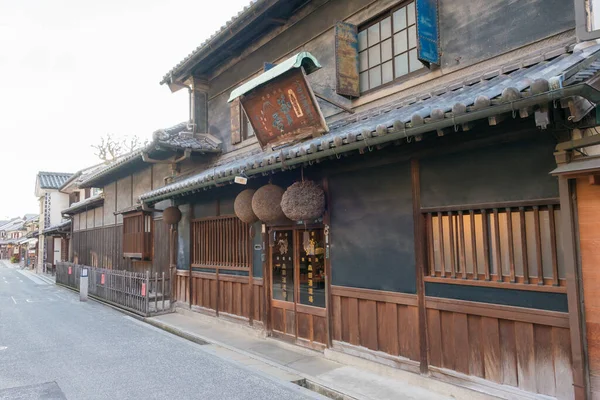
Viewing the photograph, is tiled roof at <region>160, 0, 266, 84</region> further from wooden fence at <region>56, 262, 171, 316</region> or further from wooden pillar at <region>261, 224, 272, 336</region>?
wooden fence at <region>56, 262, 171, 316</region>

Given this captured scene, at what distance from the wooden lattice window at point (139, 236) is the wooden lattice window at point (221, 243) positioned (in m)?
3.79

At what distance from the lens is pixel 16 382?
23.3 ft

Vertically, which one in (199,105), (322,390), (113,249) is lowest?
(322,390)

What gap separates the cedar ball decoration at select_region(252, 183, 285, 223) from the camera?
8898mm

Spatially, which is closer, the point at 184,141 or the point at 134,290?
the point at 184,141

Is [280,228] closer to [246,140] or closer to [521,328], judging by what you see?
[246,140]

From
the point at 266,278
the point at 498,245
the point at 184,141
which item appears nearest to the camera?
the point at 498,245

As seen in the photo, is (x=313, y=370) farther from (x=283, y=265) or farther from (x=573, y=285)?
(x=573, y=285)

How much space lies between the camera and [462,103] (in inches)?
186

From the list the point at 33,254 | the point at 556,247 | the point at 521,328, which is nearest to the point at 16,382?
the point at 521,328

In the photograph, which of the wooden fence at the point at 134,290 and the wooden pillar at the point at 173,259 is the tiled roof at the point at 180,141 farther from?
the wooden fence at the point at 134,290

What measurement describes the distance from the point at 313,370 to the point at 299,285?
204cm

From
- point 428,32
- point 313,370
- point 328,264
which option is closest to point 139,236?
Result: point 328,264

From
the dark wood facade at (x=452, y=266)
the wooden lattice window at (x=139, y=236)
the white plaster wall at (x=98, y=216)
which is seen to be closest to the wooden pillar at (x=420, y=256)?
the dark wood facade at (x=452, y=266)
